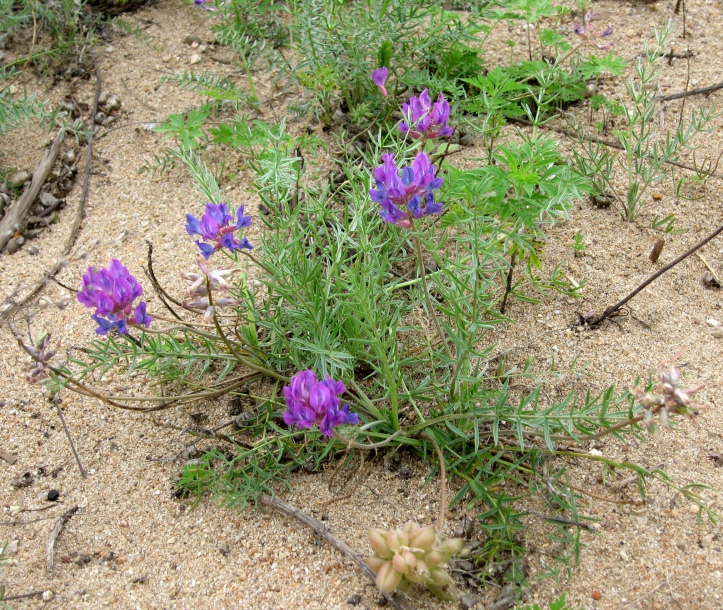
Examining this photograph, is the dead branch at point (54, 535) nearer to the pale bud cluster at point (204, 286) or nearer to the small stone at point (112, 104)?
the pale bud cluster at point (204, 286)

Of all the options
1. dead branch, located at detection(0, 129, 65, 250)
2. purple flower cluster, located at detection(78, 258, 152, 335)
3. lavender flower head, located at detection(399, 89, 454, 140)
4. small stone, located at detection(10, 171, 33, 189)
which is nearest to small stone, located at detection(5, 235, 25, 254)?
dead branch, located at detection(0, 129, 65, 250)

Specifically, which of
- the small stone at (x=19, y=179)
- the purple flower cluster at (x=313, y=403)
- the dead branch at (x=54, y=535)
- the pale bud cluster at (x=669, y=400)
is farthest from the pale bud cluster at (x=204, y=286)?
the small stone at (x=19, y=179)

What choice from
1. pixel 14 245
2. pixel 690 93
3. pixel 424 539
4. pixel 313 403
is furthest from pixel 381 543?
pixel 690 93

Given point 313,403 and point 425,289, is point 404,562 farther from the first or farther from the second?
point 425,289

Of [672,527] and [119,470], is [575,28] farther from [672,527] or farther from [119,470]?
[119,470]

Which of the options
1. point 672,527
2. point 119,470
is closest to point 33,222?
point 119,470

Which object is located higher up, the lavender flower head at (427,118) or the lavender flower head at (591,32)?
the lavender flower head at (427,118)
